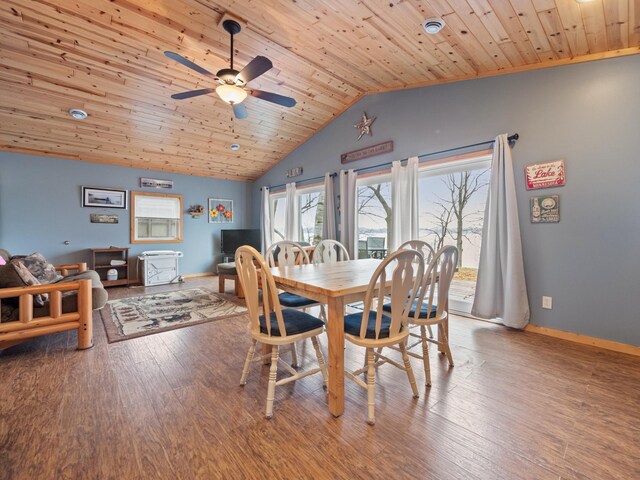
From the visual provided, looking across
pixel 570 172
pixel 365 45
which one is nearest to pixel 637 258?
pixel 570 172

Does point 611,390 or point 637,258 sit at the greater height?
point 637,258

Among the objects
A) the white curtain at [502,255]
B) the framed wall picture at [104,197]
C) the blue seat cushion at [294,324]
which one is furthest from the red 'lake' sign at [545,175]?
the framed wall picture at [104,197]

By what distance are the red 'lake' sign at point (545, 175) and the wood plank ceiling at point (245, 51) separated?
97cm

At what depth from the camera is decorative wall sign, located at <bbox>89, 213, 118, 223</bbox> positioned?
17.6ft

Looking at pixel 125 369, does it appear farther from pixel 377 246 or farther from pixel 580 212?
pixel 580 212

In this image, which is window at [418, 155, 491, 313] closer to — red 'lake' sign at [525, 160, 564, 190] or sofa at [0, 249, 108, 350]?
red 'lake' sign at [525, 160, 564, 190]

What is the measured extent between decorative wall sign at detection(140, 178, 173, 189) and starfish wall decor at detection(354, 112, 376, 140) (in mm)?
4180

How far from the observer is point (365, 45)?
2.97m

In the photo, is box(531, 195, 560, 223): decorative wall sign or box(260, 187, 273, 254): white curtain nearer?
box(531, 195, 560, 223): decorative wall sign

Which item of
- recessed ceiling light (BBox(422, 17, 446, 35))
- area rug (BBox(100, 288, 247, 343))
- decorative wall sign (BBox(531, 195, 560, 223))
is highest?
recessed ceiling light (BBox(422, 17, 446, 35))

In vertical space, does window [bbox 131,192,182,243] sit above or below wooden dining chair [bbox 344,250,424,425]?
above

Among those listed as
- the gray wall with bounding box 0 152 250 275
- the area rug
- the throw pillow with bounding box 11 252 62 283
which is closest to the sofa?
the area rug

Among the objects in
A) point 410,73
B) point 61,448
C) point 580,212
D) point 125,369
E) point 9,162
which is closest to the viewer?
point 61,448

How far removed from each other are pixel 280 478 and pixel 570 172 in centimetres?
346
